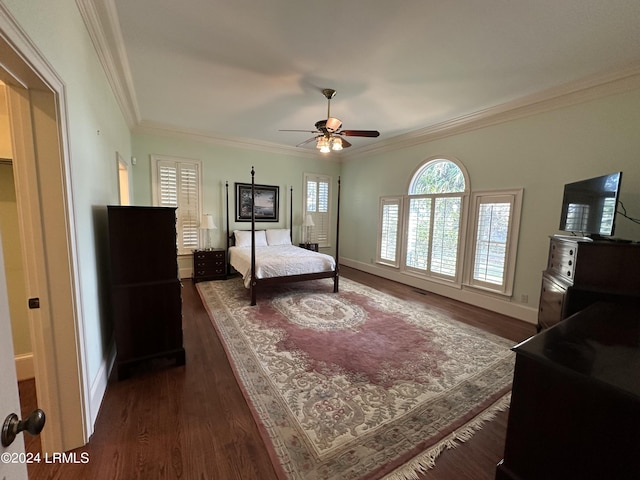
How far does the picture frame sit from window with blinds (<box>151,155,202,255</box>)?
0.83 m

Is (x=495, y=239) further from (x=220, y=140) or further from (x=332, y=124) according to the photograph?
(x=220, y=140)

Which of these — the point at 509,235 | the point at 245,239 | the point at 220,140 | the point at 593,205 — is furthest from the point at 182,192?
the point at 593,205

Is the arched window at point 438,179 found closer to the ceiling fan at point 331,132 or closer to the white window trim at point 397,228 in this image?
the white window trim at point 397,228

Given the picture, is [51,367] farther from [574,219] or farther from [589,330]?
[574,219]

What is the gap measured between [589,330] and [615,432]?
607 millimetres

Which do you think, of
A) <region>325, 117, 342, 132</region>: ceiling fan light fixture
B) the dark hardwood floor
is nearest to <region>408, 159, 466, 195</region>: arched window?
<region>325, 117, 342, 132</region>: ceiling fan light fixture

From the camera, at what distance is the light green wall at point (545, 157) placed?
285 centimetres

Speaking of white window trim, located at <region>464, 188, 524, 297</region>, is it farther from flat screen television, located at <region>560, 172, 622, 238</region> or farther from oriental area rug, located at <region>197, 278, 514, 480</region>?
oriental area rug, located at <region>197, 278, 514, 480</region>

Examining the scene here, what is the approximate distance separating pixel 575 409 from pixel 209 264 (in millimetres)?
5379

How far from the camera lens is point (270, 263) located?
170 inches

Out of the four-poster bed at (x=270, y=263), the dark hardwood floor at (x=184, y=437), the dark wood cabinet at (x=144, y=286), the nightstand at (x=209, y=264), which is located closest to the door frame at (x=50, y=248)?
the dark hardwood floor at (x=184, y=437)

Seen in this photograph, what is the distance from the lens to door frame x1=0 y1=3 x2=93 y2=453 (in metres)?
1.40

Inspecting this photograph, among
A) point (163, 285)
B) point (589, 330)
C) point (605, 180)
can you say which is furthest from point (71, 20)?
point (605, 180)

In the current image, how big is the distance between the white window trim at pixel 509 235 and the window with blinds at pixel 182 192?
198 inches
